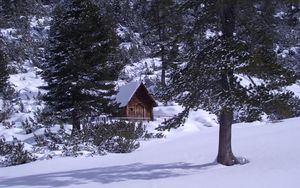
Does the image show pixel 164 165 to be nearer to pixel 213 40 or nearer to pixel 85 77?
pixel 213 40

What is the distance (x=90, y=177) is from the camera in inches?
468

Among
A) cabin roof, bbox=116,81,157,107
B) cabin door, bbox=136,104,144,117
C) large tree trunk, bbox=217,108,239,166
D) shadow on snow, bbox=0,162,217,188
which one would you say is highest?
cabin roof, bbox=116,81,157,107

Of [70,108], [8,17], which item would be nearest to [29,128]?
[70,108]

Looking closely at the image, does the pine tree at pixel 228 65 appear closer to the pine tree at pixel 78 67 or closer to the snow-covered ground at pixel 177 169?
the snow-covered ground at pixel 177 169

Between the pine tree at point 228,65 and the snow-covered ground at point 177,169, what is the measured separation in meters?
1.29

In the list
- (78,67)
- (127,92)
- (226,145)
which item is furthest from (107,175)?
(127,92)

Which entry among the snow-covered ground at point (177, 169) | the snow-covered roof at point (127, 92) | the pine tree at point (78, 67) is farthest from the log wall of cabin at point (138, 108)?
the snow-covered ground at point (177, 169)

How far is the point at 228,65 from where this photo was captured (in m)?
10.8

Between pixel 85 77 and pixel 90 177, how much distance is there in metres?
12.8

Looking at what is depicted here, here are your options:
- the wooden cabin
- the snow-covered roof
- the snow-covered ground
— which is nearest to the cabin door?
the wooden cabin

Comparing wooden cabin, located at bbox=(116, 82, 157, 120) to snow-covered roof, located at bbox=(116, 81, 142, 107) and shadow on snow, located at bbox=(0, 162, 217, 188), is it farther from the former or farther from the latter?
shadow on snow, located at bbox=(0, 162, 217, 188)

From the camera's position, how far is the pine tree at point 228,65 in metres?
10.9

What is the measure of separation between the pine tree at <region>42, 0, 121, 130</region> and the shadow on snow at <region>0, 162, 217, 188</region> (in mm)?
10421

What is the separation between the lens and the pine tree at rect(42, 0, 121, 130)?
23.4 m
